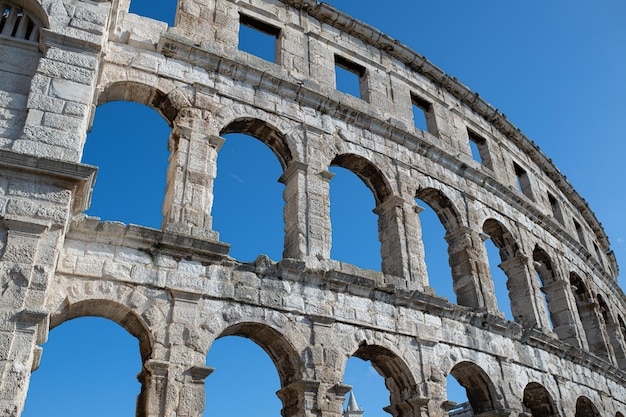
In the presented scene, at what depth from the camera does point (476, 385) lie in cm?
1070

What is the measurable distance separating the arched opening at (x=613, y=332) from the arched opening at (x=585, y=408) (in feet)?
12.6

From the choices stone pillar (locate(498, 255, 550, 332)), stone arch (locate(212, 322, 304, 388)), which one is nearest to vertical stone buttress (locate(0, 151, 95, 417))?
stone arch (locate(212, 322, 304, 388))

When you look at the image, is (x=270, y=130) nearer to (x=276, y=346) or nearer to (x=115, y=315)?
(x=276, y=346)

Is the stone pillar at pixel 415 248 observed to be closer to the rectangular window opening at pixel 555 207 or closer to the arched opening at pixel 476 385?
the arched opening at pixel 476 385

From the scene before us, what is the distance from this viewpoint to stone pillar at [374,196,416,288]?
10430 mm

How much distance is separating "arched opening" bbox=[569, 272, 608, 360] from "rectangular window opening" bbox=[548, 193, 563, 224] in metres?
2.32

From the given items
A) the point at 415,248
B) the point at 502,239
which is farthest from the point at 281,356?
the point at 502,239

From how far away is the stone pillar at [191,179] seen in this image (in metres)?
8.48

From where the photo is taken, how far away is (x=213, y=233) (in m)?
8.47

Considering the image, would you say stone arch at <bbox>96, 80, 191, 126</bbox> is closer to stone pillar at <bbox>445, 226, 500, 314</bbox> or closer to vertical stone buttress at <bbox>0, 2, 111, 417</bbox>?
vertical stone buttress at <bbox>0, 2, 111, 417</bbox>

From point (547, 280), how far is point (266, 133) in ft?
28.9

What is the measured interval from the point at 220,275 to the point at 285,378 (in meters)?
1.83

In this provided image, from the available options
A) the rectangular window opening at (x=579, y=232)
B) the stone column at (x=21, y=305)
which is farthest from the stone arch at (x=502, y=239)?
the stone column at (x=21, y=305)

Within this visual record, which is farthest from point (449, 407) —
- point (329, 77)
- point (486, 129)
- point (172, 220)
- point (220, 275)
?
point (486, 129)
